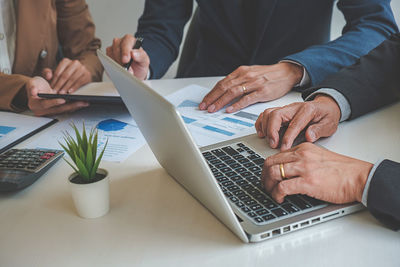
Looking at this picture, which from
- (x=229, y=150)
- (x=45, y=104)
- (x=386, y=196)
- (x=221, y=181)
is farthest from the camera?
(x=45, y=104)

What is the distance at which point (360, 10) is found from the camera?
1.24 m

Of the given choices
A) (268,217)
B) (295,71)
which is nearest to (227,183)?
(268,217)

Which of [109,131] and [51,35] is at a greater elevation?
[51,35]

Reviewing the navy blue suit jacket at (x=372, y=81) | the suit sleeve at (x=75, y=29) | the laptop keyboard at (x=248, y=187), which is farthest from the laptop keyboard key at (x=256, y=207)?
the suit sleeve at (x=75, y=29)

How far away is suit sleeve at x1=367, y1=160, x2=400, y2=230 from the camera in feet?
1.81

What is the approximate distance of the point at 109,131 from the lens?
0.96 meters

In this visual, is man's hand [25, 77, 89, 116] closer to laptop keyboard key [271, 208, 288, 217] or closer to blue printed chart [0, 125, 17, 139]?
blue printed chart [0, 125, 17, 139]

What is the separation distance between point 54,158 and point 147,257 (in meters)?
0.36

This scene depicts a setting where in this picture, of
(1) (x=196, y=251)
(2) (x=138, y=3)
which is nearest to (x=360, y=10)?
(1) (x=196, y=251)

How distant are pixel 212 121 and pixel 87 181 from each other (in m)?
0.44

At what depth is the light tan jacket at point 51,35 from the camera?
1.44 meters

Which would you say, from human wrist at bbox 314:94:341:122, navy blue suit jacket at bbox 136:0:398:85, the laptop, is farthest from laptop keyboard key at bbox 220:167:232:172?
navy blue suit jacket at bbox 136:0:398:85

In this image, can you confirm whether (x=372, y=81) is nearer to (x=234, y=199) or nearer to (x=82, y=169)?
(x=234, y=199)

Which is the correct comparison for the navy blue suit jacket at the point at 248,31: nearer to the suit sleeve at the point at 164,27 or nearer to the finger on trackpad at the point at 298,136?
the suit sleeve at the point at 164,27
